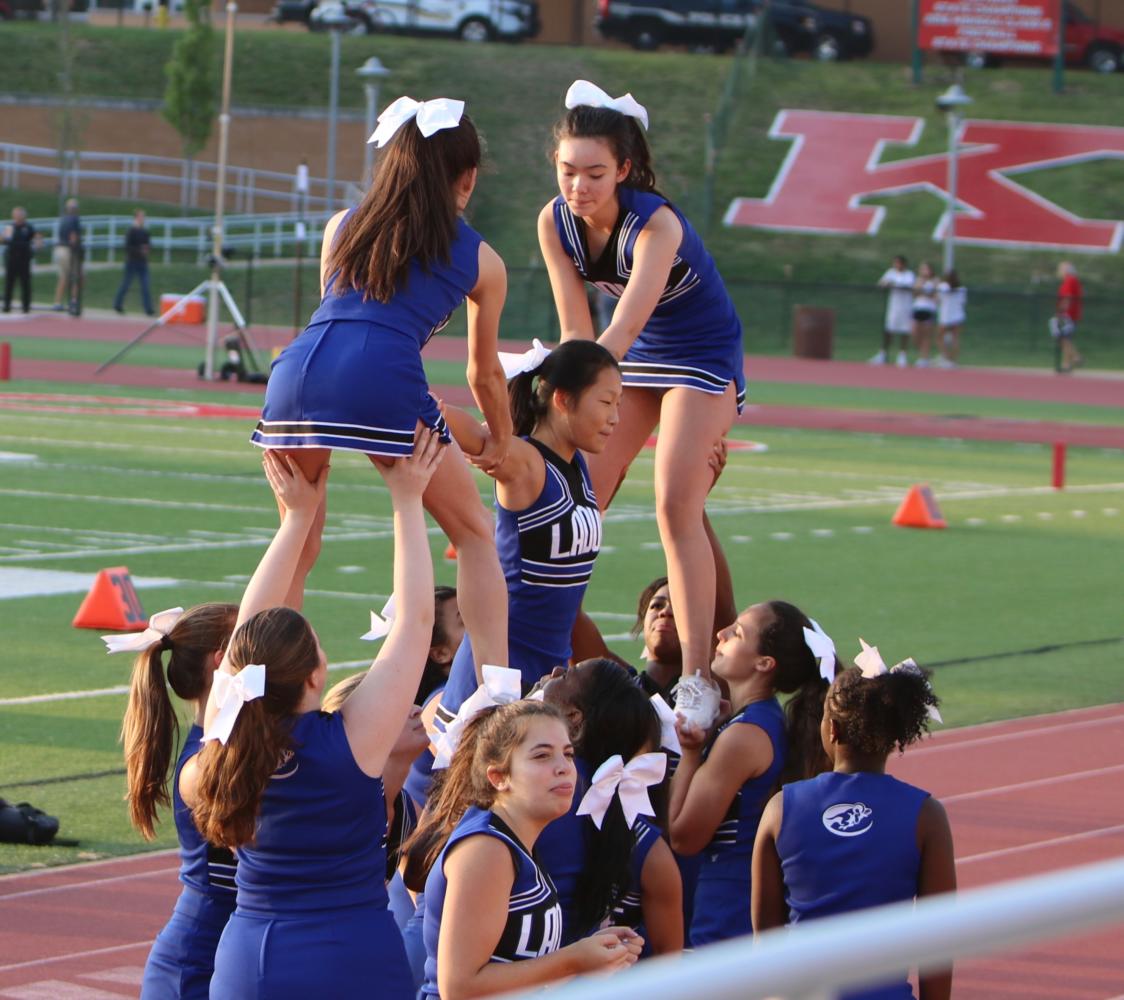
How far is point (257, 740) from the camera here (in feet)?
13.2

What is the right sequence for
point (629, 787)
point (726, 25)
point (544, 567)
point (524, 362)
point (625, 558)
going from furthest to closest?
point (726, 25) → point (625, 558) → point (524, 362) → point (544, 567) → point (629, 787)

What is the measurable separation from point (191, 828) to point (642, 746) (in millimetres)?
1056

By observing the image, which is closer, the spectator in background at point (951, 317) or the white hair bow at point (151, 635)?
the white hair bow at point (151, 635)

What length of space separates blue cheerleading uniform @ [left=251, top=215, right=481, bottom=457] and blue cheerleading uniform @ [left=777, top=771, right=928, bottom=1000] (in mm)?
1490

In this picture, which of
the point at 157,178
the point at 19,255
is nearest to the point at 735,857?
the point at 19,255

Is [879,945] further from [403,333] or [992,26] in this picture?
[992,26]

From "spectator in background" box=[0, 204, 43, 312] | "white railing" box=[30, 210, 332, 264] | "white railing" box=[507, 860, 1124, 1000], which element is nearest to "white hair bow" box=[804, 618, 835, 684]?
"white railing" box=[507, 860, 1124, 1000]

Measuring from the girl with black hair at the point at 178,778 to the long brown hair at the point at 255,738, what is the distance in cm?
44

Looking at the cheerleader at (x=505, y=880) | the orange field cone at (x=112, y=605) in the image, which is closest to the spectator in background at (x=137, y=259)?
the orange field cone at (x=112, y=605)

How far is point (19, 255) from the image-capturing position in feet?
129

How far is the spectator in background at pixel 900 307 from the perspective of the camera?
3731cm

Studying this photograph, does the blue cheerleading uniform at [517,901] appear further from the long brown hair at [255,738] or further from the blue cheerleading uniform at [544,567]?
the blue cheerleading uniform at [544,567]

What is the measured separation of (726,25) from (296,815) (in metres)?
54.4

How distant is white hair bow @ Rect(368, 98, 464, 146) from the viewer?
5.56 m
